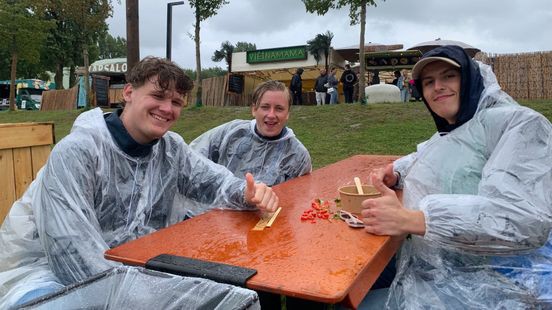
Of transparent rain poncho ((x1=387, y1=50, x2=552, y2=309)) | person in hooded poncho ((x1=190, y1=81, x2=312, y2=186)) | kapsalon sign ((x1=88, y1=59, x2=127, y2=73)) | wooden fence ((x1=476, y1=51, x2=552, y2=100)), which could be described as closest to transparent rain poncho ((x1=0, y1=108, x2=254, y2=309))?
person in hooded poncho ((x1=190, y1=81, x2=312, y2=186))

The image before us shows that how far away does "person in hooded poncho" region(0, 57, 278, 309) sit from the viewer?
1.68 metres

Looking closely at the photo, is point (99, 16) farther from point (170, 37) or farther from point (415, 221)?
point (415, 221)

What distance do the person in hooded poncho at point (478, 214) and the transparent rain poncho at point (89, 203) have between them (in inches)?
35.0

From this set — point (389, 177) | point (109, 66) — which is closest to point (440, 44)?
point (389, 177)

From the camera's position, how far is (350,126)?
928 centimetres

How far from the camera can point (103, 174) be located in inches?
77.2

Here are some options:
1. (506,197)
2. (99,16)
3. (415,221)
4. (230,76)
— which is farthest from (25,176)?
(230,76)

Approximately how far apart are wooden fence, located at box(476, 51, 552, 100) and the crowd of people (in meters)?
12.1

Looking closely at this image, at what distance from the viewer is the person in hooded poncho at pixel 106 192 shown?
5.51 feet

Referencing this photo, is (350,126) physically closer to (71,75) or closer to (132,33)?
(132,33)

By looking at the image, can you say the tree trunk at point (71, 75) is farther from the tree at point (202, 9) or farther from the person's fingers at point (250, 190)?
the person's fingers at point (250, 190)

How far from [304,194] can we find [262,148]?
846 mm

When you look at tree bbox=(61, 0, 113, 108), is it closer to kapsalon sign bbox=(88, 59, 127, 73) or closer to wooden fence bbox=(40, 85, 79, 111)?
wooden fence bbox=(40, 85, 79, 111)

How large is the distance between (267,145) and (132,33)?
2.32m
